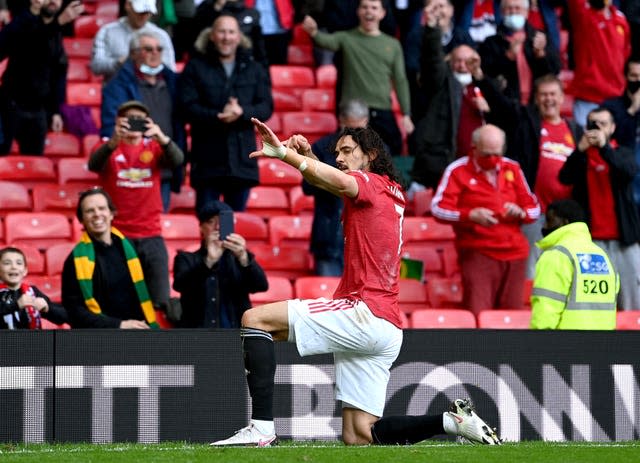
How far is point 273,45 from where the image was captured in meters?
16.3

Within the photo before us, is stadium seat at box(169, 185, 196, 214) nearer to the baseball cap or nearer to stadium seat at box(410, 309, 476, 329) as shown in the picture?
the baseball cap

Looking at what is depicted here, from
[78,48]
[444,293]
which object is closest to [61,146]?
[78,48]

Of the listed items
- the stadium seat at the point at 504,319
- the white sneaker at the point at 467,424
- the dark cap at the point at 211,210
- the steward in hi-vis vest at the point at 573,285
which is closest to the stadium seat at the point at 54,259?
the dark cap at the point at 211,210

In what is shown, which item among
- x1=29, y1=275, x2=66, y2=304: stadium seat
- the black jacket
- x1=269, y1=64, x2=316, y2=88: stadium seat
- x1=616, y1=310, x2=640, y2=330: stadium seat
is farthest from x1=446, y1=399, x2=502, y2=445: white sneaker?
x1=269, y1=64, x2=316, y2=88: stadium seat

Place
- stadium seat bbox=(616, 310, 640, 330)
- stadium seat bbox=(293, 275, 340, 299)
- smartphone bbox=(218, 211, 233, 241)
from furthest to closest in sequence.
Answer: stadium seat bbox=(293, 275, 340, 299), stadium seat bbox=(616, 310, 640, 330), smartphone bbox=(218, 211, 233, 241)

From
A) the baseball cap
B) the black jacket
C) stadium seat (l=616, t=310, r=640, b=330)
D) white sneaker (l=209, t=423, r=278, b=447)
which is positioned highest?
the baseball cap

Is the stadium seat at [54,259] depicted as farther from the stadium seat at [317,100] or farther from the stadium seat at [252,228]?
the stadium seat at [317,100]

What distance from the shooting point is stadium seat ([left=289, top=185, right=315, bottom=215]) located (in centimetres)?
1440

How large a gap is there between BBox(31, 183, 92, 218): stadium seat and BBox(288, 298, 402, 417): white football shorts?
6257mm

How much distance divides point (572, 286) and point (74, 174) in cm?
557

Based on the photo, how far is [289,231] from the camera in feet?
45.3

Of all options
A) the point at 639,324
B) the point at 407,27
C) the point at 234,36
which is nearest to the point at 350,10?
the point at 407,27

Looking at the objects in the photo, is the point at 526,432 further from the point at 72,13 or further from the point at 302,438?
the point at 72,13

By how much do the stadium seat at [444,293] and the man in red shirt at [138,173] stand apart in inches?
101
